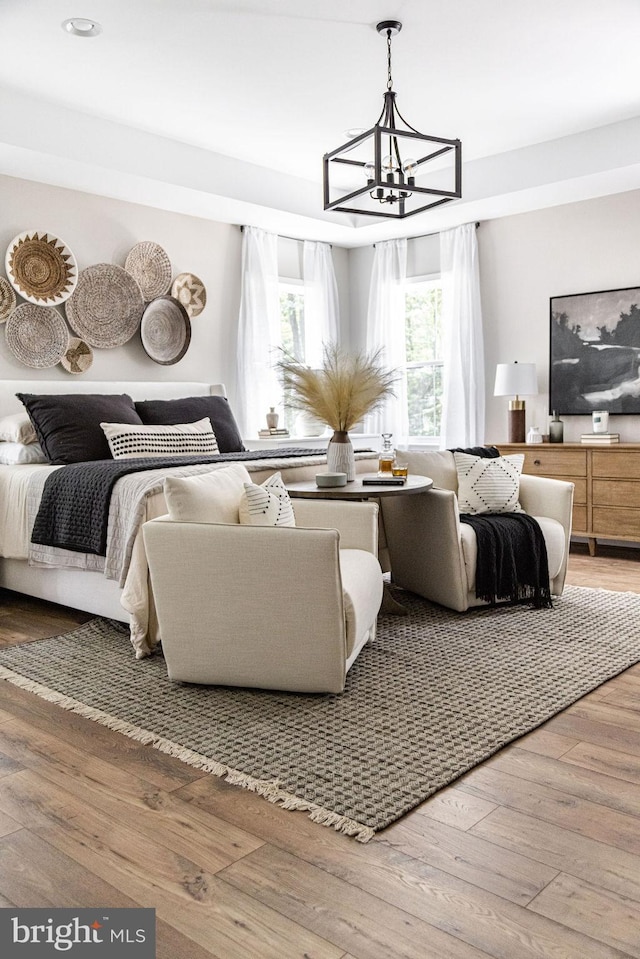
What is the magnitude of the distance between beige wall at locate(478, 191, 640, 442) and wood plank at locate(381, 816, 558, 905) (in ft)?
13.6

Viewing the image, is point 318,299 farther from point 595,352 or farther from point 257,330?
point 595,352

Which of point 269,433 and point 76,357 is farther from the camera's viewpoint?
point 269,433

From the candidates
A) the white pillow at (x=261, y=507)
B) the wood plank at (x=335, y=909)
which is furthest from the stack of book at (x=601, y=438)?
the wood plank at (x=335, y=909)

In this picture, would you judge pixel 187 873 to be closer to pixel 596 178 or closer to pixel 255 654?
pixel 255 654

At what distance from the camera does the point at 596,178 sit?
4.96m

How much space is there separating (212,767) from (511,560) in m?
1.96

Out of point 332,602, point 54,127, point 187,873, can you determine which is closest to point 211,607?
point 332,602

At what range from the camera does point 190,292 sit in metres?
5.75

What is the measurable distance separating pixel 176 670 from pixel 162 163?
136 inches

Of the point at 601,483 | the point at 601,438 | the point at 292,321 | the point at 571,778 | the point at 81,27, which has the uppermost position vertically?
the point at 81,27

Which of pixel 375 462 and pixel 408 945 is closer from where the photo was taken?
pixel 408 945

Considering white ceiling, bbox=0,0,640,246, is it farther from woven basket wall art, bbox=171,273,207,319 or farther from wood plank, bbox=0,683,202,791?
wood plank, bbox=0,683,202,791

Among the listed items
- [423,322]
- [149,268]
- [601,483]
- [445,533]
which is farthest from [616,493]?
[149,268]

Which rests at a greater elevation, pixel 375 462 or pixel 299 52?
pixel 299 52
